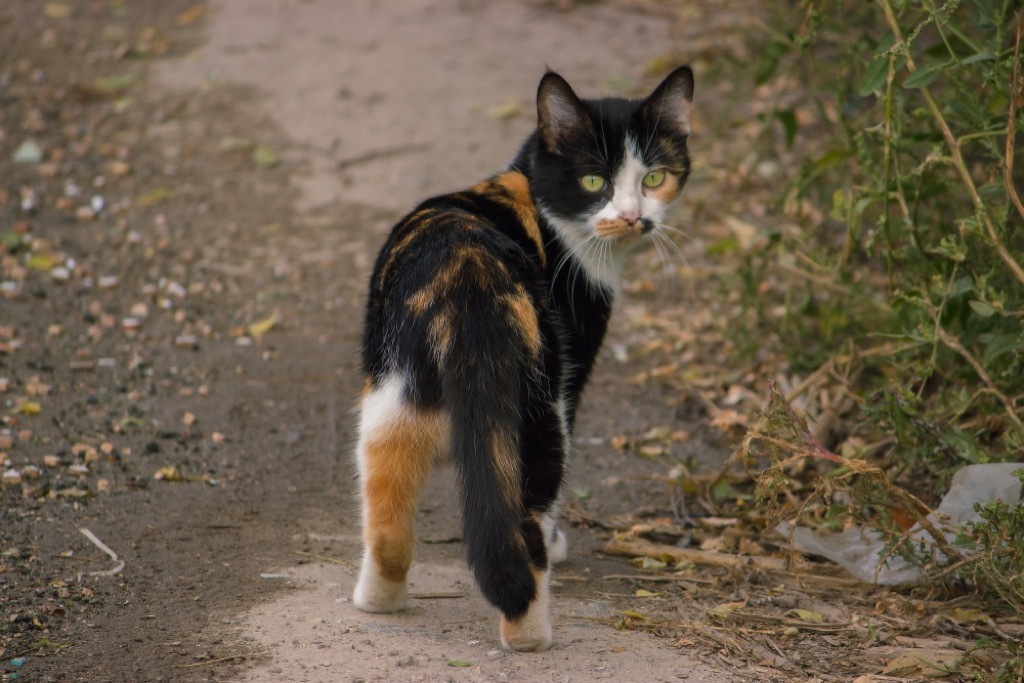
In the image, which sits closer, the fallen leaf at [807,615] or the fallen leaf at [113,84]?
the fallen leaf at [807,615]

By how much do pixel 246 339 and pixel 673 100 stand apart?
2498mm

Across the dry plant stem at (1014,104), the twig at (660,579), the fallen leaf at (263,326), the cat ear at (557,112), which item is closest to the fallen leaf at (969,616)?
the twig at (660,579)

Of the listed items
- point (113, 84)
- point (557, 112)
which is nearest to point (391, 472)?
point (557, 112)

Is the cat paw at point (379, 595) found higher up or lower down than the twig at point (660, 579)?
higher up

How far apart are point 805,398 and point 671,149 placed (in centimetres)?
158

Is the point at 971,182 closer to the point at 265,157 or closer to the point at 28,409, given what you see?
the point at 28,409

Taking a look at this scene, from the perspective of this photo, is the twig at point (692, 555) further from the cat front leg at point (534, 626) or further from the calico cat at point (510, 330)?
the cat front leg at point (534, 626)

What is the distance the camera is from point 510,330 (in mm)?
2879

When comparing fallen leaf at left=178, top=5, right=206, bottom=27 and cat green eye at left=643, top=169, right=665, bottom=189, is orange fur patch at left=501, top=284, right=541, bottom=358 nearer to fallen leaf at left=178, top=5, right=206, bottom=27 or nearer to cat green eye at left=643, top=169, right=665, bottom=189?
cat green eye at left=643, top=169, right=665, bottom=189

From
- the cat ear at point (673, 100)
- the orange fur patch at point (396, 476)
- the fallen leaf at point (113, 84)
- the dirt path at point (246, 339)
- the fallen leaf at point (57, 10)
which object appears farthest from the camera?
the fallen leaf at point (57, 10)

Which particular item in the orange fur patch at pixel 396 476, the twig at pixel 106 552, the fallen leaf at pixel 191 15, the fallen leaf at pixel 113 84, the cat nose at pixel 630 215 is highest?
the fallen leaf at pixel 191 15

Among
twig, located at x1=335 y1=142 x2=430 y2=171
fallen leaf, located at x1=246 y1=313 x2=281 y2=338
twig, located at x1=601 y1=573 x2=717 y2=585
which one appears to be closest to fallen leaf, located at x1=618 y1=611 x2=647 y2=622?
twig, located at x1=601 y1=573 x2=717 y2=585

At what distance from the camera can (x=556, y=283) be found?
11.3 feet

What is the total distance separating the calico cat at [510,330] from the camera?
2.81 m
